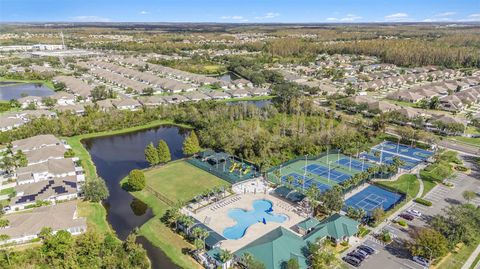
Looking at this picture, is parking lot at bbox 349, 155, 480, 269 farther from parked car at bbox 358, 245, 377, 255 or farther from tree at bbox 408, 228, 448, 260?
tree at bbox 408, 228, 448, 260

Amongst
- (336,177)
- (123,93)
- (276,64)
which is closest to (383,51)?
(276,64)

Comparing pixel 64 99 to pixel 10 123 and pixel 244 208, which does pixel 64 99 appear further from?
pixel 244 208

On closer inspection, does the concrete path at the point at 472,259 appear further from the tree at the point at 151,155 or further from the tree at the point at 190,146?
the tree at the point at 151,155

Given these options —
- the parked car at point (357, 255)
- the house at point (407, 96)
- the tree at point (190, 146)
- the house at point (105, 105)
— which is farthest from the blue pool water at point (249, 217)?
the house at point (407, 96)

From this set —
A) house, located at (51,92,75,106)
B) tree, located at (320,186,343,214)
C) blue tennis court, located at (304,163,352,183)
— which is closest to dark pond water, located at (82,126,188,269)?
tree, located at (320,186,343,214)

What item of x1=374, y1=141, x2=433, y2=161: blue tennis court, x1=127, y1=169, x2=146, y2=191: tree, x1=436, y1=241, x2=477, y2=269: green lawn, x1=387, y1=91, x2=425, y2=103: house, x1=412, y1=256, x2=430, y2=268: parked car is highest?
x1=387, y1=91, x2=425, y2=103: house

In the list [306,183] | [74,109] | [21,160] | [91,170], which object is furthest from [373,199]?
[74,109]

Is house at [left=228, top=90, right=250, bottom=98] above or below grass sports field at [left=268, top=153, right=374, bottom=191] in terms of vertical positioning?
above
